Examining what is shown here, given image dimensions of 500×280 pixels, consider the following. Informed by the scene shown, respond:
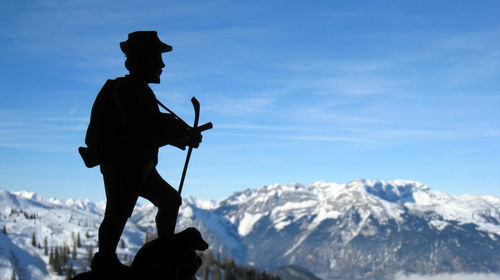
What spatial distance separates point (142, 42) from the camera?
10328 mm

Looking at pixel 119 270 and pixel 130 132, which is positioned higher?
pixel 130 132

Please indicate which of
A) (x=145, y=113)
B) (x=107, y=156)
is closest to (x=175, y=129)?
(x=145, y=113)

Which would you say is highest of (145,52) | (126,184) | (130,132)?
(145,52)

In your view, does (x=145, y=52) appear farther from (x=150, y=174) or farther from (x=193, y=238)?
(x=193, y=238)

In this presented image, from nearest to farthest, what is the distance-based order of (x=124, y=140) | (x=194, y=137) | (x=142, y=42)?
(x=124, y=140), (x=142, y=42), (x=194, y=137)

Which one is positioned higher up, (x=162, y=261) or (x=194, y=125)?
(x=194, y=125)

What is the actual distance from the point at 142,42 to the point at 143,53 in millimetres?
203

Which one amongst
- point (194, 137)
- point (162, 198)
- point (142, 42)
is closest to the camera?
point (142, 42)

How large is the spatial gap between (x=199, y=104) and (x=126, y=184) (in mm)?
2184

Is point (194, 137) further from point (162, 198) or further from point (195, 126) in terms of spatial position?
point (162, 198)

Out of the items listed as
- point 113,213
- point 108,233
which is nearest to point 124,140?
point 113,213

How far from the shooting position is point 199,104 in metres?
10.9

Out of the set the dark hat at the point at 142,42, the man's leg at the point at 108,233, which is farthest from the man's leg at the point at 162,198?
the dark hat at the point at 142,42

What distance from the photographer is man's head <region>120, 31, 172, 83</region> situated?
33.9 ft
